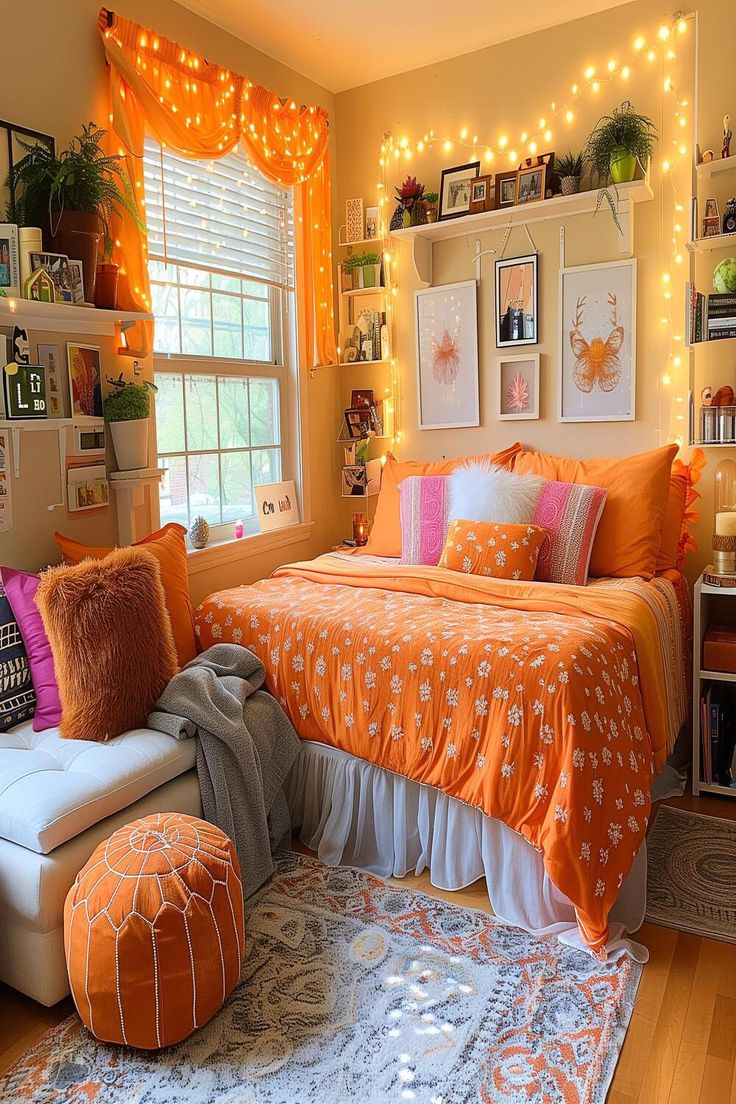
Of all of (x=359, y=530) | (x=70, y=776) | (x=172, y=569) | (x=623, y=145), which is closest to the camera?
(x=70, y=776)

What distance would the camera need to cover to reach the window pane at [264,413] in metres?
3.78

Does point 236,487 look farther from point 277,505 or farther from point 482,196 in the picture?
point 482,196

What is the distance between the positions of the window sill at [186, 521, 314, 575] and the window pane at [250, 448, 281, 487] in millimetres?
249

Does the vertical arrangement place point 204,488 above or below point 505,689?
above

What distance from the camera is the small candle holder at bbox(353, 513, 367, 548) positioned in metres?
3.98

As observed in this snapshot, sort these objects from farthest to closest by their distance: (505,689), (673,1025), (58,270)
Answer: (58,270) < (505,689) < (673,1025)

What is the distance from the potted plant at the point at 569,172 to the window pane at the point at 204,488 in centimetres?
184

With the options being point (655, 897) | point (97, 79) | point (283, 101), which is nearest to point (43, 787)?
point (655, 897)

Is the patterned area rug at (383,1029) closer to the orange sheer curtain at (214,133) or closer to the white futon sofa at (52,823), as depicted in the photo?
the white futon sofa at (52,823)

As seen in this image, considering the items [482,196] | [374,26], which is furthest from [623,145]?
[374,26]

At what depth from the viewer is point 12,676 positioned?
2309 millimetres

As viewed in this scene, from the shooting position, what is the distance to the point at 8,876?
1.85 metres

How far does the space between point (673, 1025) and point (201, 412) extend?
2705 millimetres

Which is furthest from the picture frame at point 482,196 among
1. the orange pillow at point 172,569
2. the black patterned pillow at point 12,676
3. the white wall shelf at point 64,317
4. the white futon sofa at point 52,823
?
the white futon sofa at point 52,823
